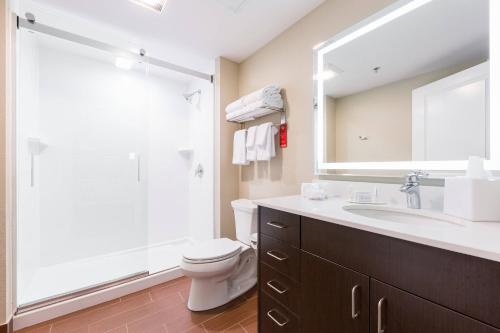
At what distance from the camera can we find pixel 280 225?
3.51ft

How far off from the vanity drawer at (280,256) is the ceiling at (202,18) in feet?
5.29

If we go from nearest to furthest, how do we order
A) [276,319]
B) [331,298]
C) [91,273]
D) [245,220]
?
[331,298] → [276,319] → [245,220] → [91,273]

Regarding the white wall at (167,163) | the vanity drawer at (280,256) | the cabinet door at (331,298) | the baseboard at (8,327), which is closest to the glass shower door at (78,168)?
the white wall at (167,163)

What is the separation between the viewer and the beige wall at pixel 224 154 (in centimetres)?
225

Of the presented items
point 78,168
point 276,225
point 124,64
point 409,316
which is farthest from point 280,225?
point 124,64

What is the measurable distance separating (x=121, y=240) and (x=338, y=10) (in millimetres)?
3024

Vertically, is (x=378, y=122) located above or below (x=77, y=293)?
above

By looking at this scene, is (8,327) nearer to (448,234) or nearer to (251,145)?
(251,145)

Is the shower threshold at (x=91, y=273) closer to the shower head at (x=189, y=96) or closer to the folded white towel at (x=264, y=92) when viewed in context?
the folded white towel at (x=264, y=92)

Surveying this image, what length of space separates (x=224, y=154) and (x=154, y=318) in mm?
1483

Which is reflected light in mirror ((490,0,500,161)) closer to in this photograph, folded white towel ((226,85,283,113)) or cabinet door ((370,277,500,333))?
cabinet door ((370,277,500,333))

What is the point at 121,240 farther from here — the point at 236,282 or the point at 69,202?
the point at 236,282

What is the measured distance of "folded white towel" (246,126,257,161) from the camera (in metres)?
1.93

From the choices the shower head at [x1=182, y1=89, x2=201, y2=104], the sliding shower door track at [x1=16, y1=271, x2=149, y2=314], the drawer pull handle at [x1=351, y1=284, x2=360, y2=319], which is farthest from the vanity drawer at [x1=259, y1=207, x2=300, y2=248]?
the shower head at [x1=182, y1=89, x2=201, y2=104]
